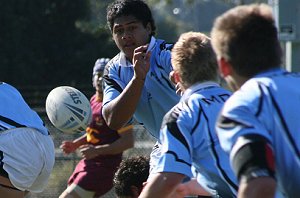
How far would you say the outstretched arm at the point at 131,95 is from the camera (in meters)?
5.76

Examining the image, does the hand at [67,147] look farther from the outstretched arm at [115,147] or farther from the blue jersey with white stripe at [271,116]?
the blue jersey with white stripe at [271,116]

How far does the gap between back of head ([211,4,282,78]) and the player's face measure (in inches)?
104

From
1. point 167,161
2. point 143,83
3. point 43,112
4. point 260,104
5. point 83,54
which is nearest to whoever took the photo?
point 260,104

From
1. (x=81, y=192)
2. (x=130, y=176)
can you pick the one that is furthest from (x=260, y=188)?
(x=81, y=192)

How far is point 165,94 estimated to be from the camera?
6105mm

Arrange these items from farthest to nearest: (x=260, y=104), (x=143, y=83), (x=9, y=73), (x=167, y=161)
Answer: (x=9, y=73) < (x=143, y=83) < (x=167, y=161) < (x=260, y=104)

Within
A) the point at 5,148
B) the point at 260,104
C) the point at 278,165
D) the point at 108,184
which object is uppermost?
the point at 260,104

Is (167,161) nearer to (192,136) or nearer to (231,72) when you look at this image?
(192,136)

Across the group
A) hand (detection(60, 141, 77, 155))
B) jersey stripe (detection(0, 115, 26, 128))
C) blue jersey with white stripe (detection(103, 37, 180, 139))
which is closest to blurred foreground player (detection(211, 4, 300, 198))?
blue jersey with white stripe (detection(103, 37, 180, 139))

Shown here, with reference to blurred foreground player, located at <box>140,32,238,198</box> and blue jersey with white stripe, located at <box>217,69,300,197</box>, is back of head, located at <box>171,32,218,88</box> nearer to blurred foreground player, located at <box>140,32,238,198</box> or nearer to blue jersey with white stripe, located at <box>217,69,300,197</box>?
blurred foreground player, located at <box>140,32,238,198</box>

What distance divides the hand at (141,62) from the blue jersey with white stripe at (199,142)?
117cm

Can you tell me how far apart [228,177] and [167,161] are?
30cm

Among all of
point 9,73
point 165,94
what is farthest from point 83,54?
point 165,94

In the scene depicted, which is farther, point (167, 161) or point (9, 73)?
point (9, 73)
